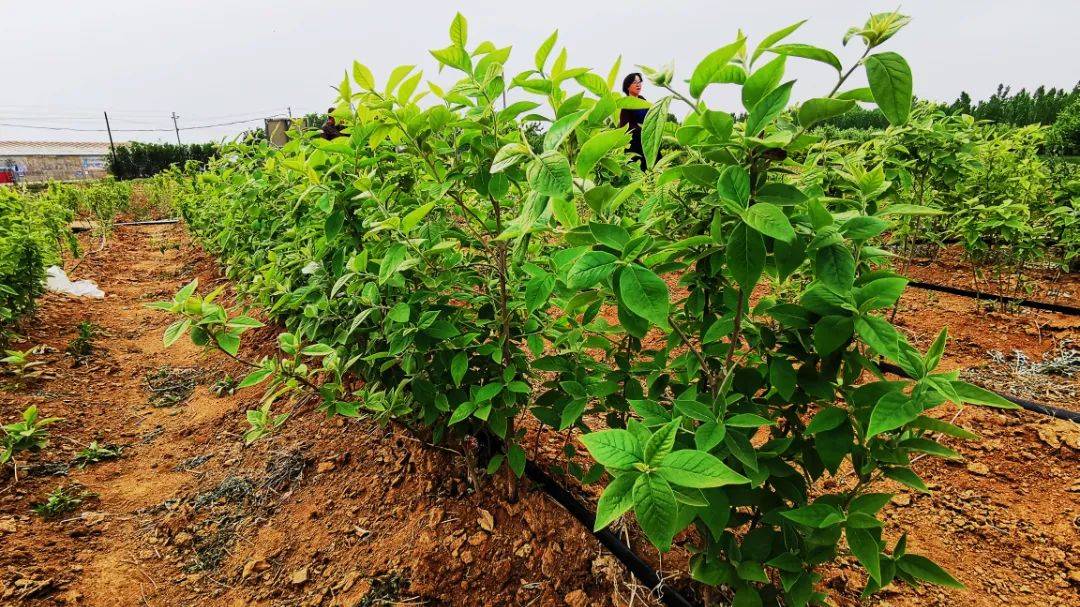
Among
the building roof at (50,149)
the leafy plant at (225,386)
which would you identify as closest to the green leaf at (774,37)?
the leafy plant at (225,386)

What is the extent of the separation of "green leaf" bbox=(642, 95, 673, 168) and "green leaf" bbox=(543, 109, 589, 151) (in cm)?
12

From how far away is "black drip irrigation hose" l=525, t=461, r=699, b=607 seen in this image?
160cm

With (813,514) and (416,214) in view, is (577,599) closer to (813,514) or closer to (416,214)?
(813,514)

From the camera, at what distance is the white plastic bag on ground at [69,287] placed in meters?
5.96

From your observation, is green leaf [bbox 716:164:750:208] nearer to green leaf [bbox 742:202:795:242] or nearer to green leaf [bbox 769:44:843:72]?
green leaf [bbox 742:202:795:242]

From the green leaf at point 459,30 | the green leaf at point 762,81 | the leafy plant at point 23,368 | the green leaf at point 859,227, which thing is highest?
the green leaf at point 459,30

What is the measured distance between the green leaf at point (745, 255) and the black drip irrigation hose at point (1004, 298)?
330 cm

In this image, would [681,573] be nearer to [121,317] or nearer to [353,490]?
[353,490]

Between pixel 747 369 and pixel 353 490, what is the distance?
1908mm

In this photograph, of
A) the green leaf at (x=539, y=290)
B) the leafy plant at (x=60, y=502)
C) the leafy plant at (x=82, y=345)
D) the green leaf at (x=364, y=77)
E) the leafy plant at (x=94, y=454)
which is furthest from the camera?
the leafy plant at (x=82, y=345)

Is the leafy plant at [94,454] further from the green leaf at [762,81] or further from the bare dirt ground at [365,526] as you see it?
the green leaf at [762,81]

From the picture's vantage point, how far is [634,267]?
93 cm

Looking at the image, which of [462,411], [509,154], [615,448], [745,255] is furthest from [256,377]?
[745,255]

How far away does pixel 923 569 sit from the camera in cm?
112
